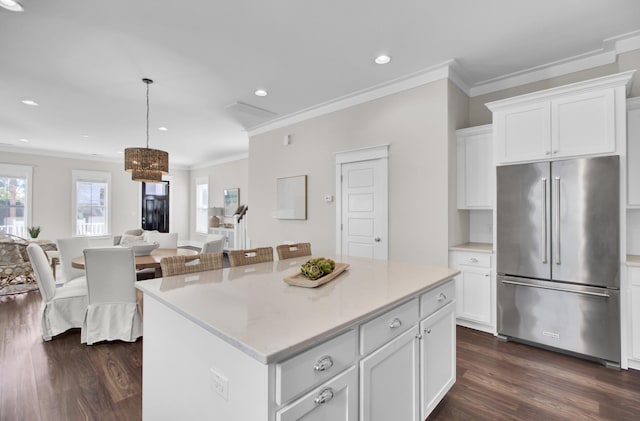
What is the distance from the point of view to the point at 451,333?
1.99 m

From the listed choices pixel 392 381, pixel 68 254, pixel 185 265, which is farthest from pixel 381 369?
pixel 68 254

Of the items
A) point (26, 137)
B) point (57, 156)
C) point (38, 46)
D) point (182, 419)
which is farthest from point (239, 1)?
point (57, 156)

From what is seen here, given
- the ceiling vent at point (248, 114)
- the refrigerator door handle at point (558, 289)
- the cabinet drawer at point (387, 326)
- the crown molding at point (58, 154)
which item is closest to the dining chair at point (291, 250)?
the cabinet drawer at point (387, 326)

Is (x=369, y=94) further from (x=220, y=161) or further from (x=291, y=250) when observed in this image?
(x=220, y=161)

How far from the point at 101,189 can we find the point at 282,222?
21.2ft

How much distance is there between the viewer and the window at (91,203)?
8.02 m

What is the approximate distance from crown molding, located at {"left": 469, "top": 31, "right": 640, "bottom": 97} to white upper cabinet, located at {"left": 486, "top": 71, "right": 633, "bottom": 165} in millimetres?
649

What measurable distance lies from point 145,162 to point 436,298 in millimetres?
3629

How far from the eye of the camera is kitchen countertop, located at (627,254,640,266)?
7.98 ft

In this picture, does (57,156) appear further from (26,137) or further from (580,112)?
(580,112)

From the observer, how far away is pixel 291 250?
281cm

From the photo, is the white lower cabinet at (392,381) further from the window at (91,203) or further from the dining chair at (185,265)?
the window at (91,203)

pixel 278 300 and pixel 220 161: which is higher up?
pixel 220 161

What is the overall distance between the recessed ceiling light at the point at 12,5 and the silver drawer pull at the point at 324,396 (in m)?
3.28
